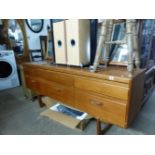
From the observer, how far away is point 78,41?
1.29 meters

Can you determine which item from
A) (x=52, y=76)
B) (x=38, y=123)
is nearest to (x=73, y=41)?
(x=52, y=76)

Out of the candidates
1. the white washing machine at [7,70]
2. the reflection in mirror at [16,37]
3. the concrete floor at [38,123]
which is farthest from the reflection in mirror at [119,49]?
the reflection in mirror at [16,37]

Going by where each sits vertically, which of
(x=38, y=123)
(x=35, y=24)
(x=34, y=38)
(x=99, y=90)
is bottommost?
(x=38, y=123)

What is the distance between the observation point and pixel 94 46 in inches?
55.0

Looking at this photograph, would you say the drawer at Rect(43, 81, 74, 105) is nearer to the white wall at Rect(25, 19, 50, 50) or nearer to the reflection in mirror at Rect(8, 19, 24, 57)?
the reflection in mirror at Rect(8, 19, 24, 57)

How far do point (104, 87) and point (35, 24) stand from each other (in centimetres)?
280

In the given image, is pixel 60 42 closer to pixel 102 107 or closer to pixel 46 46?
pixel 102 107

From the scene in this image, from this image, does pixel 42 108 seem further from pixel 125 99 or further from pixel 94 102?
pixel 125 99

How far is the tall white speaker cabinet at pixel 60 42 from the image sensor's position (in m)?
1.40

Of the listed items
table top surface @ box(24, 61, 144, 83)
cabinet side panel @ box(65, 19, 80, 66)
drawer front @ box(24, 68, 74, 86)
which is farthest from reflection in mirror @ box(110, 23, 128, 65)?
drawer front @ box(24, 68, 74, 86)

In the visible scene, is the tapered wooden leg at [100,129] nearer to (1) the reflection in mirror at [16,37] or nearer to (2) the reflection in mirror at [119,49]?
(2) the reflection in mirror at [119,49]

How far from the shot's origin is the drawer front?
52.4 inches

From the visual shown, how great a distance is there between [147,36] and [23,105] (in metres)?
2.00
